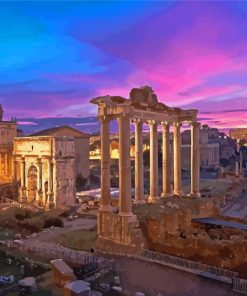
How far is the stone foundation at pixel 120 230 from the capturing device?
63.4ft

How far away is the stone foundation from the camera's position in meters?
19.3

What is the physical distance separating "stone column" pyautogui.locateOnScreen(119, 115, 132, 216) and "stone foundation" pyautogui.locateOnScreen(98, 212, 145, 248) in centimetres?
49

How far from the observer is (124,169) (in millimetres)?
20219

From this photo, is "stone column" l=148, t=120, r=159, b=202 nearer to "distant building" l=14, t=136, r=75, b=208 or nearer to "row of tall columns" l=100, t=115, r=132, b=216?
"row of tall columns" l=100, t=115, r=132, b=216

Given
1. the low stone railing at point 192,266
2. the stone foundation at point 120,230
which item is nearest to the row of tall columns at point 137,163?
the stone foundation at point 120,230

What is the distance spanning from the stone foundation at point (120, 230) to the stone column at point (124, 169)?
1.60 feet

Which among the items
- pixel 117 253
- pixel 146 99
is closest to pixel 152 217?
pixel 117 253

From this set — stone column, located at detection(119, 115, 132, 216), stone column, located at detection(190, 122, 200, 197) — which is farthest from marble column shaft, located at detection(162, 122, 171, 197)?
stone column, located at detection(119, 115, 132, 216)

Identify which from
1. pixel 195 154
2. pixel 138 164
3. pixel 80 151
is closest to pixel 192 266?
pixel 138 164

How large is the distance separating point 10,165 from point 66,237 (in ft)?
111

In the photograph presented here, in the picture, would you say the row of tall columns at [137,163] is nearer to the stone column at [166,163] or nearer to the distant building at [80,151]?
the stone column at [166,163]

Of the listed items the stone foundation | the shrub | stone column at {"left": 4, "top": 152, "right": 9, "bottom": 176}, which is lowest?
the shrub

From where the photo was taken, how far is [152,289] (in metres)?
14.6

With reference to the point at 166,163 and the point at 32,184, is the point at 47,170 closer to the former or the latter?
the point at 32,184
